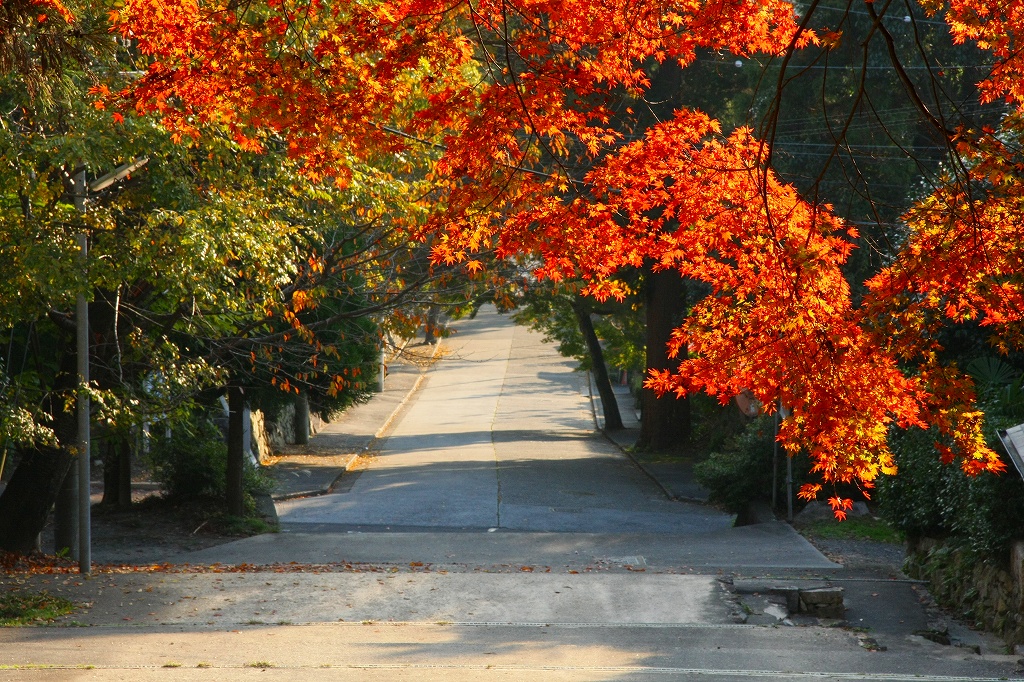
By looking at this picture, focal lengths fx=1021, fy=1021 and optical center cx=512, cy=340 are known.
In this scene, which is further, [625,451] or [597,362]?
[597,362]

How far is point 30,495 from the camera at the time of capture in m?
13.0

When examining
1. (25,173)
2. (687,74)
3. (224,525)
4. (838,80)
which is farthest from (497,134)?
(687,74)

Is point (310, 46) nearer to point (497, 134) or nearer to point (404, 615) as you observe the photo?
point (497, 134)

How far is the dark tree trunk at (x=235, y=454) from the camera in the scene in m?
18.2

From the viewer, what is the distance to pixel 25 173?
9781mm

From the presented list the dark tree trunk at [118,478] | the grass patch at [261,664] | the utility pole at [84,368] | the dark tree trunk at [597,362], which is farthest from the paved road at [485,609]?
the dark tree trunk at [597,362]

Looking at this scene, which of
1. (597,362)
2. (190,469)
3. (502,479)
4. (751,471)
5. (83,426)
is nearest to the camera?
(83,426)

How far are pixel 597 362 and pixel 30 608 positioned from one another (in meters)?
24.9

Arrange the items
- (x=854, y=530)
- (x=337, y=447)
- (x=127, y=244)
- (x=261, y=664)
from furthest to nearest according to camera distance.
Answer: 1. (x=337, y=447)
2. (x=854, y=530)
3. (x=127, y=244)
4. (x=261, y=664)

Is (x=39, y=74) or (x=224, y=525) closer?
(x=39, y=74)

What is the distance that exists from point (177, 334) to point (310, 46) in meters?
6.19

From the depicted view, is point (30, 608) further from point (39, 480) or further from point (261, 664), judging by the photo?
point (261, 664)

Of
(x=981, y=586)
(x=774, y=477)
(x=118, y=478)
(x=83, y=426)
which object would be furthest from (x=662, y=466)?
(x=83, y=426)

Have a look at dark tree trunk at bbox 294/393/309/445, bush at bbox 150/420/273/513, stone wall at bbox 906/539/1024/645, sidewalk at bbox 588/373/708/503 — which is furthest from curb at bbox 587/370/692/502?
stone wall at bbox 906/539/1024/645
